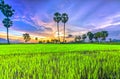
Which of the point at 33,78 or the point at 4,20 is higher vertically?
the point at 4,20

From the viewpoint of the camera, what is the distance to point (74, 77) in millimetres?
4770

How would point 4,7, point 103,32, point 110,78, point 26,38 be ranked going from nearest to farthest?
point 110,78 → point 4,7 → point 26,38 → point 103,32

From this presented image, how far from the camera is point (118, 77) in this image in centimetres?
492

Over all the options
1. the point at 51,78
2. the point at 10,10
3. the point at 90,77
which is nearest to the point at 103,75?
the point at 90,77

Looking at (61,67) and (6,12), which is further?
(6,12)

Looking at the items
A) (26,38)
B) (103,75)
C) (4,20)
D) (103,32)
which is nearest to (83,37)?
(103,32)

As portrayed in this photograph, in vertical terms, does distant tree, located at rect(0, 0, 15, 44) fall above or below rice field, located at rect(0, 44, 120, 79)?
above

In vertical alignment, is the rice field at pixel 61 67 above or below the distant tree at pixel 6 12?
below

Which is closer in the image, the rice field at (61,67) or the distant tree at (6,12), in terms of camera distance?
the rice field at (61,67)

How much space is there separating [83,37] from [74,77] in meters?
162

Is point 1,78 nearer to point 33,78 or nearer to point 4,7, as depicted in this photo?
point 33,78

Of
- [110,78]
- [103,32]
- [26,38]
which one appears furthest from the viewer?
[103,32]

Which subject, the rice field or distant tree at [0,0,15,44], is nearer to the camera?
the rice field

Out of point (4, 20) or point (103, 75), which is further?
point (4, 20)
